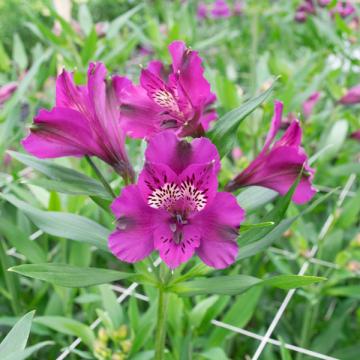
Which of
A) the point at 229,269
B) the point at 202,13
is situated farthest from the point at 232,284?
the point at 202,13

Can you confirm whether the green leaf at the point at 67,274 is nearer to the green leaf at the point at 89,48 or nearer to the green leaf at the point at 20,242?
the green leaf at the point at 20,242

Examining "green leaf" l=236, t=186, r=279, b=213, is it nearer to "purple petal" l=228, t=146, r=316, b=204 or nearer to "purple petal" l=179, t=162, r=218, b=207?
"purple petal" l=228, t=146, r=316, b=204

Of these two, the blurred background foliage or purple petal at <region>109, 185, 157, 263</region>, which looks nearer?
purple petal at <region>109, 185, 157, 263</region>

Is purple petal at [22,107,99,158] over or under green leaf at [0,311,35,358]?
over

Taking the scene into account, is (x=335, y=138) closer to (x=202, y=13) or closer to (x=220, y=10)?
(x=220, y=10)

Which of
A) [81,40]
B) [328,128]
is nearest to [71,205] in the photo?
[81,40]

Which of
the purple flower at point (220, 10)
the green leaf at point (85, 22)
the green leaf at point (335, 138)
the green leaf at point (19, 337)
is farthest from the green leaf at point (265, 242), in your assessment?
the purple flower at point (220, 10)

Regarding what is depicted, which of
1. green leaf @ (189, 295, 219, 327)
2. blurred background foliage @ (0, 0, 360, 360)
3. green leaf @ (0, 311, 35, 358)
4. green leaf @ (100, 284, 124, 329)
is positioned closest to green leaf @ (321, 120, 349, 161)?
blurred background foliage @ (0, 0, 360, 360)

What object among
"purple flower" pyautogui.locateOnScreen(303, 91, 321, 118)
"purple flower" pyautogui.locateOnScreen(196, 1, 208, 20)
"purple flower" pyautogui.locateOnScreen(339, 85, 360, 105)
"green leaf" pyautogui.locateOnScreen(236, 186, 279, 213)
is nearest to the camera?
"green leaf" pyautogui.locateOnScreen(236, 186, 279, 213)
